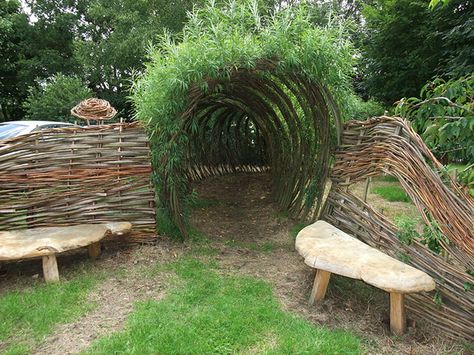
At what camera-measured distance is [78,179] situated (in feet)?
13.3

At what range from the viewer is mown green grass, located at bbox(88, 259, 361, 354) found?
103 inches

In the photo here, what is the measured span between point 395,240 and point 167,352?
2.09 meters

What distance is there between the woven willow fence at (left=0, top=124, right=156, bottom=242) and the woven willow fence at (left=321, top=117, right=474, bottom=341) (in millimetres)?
2366

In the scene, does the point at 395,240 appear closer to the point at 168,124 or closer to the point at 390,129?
→ the point at 390,129

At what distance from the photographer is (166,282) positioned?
145 inches

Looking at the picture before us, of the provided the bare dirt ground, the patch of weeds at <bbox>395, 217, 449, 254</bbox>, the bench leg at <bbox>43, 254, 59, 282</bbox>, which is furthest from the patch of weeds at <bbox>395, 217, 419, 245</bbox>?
the bench leg at <bbox>43, 254, 59, 282</bbox>

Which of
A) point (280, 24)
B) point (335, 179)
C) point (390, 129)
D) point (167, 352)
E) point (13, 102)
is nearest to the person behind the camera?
point (167, 352)

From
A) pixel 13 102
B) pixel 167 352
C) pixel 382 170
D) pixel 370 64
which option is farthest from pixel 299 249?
pixel 13 102

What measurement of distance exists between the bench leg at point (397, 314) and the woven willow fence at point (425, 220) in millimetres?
227

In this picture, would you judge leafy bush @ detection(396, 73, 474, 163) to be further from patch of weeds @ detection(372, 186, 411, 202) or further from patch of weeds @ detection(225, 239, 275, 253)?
patch of weeds @ detection(372, 186, 411, 202)

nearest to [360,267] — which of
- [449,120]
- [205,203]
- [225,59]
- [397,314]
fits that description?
[397,314]

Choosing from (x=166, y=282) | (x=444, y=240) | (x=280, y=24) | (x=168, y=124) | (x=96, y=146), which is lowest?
(x=166, y=282)

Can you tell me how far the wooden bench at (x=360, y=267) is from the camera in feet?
8.48

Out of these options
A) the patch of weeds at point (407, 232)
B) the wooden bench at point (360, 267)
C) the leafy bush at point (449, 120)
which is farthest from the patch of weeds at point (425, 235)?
the leafy bush at point (449, 120)
